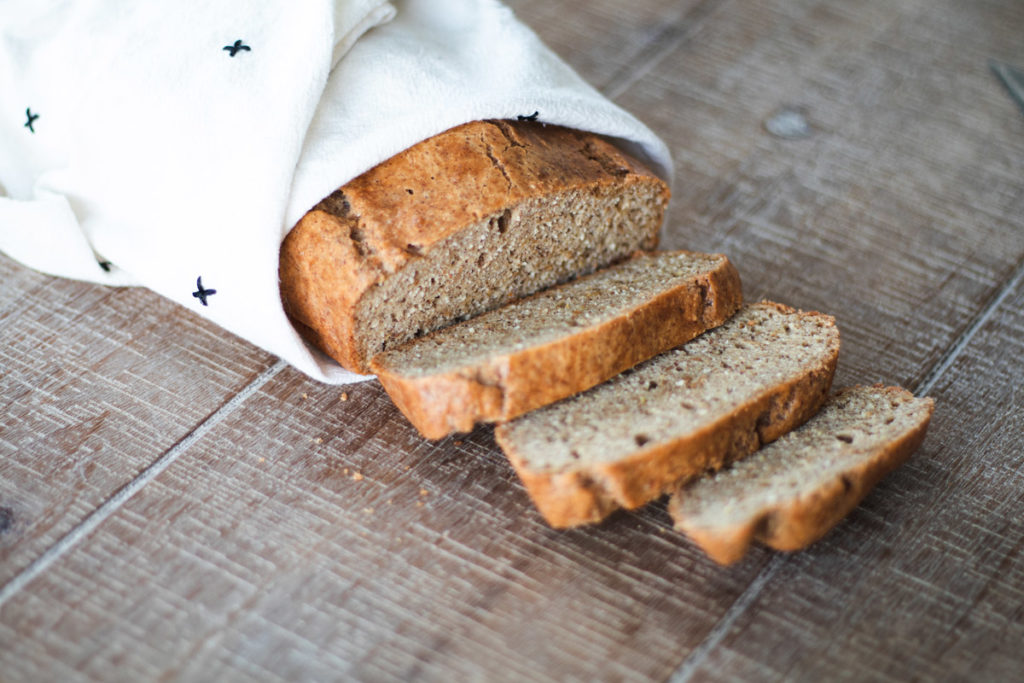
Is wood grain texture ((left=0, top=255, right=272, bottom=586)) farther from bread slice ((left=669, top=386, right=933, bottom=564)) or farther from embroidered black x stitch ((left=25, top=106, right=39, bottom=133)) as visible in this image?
bread slice ((left=669, top=386, right=933, bottom=564))

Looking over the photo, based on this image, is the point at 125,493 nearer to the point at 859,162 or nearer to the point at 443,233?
the point at 443,233

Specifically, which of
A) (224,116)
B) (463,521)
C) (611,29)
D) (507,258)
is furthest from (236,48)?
(611,29)

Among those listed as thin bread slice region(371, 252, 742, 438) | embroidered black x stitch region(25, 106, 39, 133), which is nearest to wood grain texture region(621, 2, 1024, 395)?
thin bread slice region(371, 252, 742, 438)

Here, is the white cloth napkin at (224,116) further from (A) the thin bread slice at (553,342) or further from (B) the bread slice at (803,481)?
(B) the bread slice at (803,481)

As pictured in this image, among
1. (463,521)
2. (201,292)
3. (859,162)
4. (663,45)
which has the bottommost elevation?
(859,162)

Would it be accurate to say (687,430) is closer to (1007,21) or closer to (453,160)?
(453,160)

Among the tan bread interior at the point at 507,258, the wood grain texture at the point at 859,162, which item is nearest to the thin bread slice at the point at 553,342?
the tan bread interior at the point at 507,258
